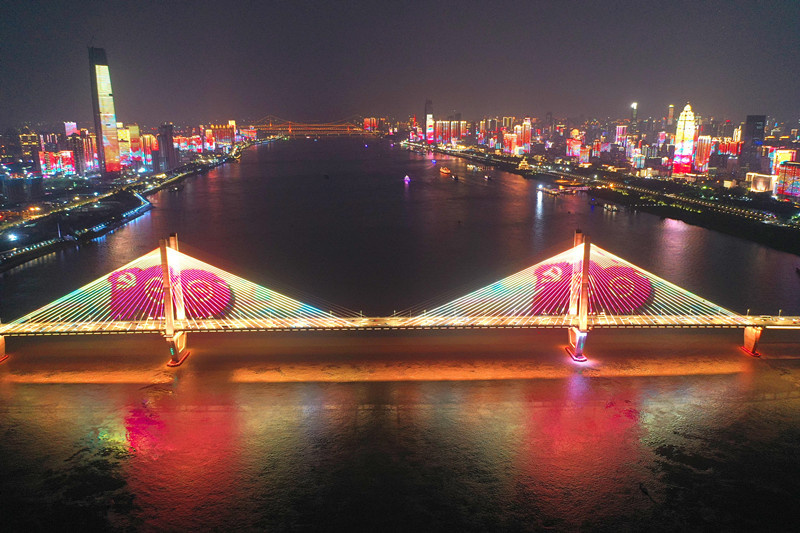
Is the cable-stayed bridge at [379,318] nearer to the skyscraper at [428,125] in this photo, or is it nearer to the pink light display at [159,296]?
the pink light display at [159,296]

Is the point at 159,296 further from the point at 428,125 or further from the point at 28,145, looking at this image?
the point at 428,125

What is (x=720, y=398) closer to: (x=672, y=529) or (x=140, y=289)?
(x=672, y=529)

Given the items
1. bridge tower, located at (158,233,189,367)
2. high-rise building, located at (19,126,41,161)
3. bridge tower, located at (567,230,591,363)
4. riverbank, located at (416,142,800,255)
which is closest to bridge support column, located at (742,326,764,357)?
bridge tower, located at (567,230,591,363)

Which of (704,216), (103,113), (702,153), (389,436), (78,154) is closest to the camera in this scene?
(389,436)

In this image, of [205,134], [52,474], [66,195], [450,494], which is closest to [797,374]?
[450,494]

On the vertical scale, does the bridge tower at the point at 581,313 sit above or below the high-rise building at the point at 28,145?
below

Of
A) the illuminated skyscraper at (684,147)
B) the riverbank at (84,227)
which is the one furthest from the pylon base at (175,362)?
the illuminated skyscraper at (684,147)

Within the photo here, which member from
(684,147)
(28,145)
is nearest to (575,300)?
(684,147)

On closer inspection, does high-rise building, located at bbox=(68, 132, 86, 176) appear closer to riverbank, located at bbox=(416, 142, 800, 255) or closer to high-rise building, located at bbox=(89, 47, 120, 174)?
high-rise building, located at bbox=(89, 47, 120, 174)
